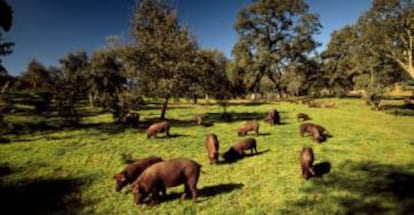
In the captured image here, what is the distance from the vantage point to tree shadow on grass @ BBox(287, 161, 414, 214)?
906 cm

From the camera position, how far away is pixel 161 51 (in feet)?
93.4

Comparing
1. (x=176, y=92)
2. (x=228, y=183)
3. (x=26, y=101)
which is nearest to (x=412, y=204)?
(x=228, y=183)

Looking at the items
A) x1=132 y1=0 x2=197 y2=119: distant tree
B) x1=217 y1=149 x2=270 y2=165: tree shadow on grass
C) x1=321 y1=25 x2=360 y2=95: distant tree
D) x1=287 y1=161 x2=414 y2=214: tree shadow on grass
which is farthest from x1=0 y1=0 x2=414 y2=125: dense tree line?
x1=321 y1=25 x2=360 y2=95: distant tree

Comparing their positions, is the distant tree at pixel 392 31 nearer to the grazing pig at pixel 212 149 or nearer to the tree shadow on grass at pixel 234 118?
the tree shadow on grass at pixel 234 118

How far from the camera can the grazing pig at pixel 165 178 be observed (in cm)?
973

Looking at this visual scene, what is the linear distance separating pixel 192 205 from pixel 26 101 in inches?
1748

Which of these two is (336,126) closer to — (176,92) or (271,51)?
(176,92)

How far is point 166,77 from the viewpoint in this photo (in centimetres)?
2878

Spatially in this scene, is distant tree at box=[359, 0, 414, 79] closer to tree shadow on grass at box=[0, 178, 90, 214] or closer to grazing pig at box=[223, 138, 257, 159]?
grazing pig at box=[223, 138, 257, 159]

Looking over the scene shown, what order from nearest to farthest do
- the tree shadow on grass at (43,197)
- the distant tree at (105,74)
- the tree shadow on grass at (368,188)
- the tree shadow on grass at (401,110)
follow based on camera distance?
the tree shadow on grass at (368,188)
the tree shadow on grass at (43,197)
the tree shadow on grass at (401,110)
the distant tree at (105,74)

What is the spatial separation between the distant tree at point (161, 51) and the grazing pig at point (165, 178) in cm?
1847

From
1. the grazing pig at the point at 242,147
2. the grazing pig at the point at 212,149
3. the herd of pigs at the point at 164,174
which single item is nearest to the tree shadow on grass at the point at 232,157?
the herd of pigs at the point at 164,174

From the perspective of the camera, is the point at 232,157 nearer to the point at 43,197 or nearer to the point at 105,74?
the point at 43,197

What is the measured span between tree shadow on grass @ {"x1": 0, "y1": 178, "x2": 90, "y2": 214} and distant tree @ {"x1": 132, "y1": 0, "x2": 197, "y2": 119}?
55.0 ft
